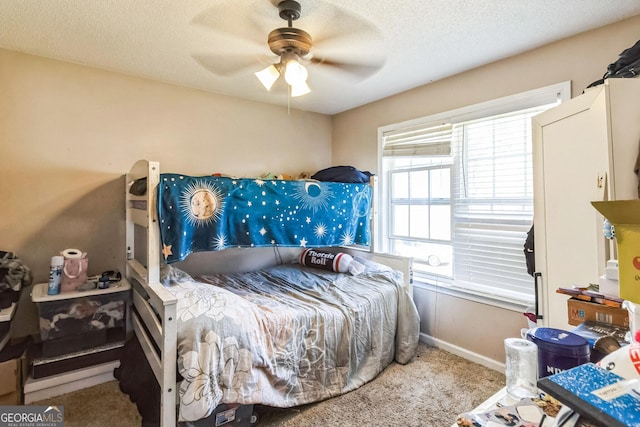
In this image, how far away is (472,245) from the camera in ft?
8.64

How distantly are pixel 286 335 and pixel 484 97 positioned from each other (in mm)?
2314

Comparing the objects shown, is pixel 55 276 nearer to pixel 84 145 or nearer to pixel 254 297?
pixel 84 145

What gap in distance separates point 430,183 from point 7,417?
3261 millimetres

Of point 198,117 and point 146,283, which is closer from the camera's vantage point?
point 146,283

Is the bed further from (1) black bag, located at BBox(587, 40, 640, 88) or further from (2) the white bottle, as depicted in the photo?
(1) black bag, located at BBox(587, 40, 640, 88)

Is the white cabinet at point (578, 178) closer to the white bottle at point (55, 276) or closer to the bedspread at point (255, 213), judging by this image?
the bedspread at point (255, 213)

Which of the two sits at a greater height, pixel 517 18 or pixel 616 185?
pixel 517 18

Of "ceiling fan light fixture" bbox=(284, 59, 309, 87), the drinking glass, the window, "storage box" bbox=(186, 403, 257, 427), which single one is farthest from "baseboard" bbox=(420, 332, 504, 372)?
"ceiling fan light fixture" bbox=(284, 59, 309, 87)

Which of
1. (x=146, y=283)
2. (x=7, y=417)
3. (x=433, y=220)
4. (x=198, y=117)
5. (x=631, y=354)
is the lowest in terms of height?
(x=7, y=417)

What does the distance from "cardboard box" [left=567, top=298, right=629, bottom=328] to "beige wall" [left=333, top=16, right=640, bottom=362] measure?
4.40 feet

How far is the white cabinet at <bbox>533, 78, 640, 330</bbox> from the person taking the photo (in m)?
1.19

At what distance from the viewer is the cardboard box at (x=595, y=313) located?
41.2 inches

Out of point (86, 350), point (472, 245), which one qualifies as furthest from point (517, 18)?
point (86, 350)

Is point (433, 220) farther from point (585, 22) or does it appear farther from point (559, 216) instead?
point (585, 22)
